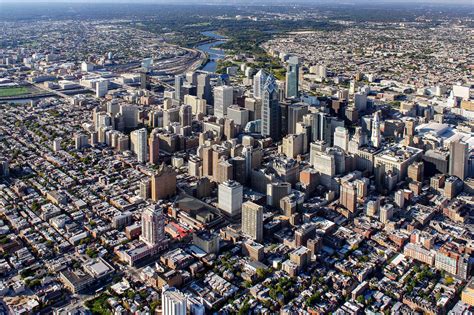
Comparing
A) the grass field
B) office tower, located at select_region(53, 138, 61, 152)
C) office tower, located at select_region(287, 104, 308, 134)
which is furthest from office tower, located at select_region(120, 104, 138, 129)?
the grass field

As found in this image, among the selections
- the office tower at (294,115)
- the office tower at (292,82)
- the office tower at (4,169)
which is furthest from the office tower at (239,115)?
the office tower at (4,169)

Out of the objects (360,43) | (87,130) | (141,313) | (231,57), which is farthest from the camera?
(360,43)

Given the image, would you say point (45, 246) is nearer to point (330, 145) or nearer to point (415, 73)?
point (330, 145)

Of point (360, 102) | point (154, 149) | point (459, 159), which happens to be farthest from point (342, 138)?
point (154, 149)

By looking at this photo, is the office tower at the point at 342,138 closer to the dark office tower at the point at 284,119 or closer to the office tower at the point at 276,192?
the dark office tower at the point at 284,119

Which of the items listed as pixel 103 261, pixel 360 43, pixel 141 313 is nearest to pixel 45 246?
pixel 103 261

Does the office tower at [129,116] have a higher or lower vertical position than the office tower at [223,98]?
lower

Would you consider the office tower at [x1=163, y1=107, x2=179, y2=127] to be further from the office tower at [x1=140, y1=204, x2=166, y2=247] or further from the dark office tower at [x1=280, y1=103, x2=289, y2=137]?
the office tower at [x1=140, y1=204, x2=166, y2=247]
